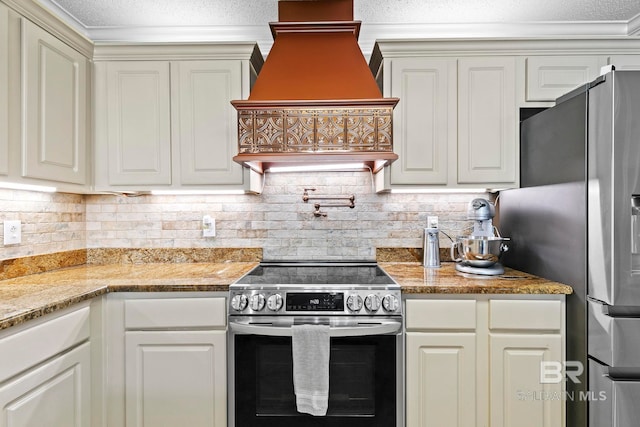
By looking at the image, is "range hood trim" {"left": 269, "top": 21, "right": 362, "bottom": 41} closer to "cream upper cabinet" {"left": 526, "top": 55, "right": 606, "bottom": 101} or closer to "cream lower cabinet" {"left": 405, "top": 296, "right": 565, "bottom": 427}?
"cream upper cabinet" {"left": 526, "top": 55, "right": 606, "bottom": 101}

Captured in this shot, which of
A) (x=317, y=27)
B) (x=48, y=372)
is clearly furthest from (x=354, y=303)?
(x=317, y=27)

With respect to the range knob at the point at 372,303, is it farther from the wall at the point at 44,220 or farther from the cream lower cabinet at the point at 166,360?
the wall at the point at 44,220

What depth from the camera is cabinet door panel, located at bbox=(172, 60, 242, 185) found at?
2.15 meters

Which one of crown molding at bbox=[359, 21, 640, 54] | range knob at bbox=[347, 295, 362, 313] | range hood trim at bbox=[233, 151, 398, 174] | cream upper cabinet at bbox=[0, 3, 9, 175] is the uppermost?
crown molding at bbox=[359, 21, 640, 54]

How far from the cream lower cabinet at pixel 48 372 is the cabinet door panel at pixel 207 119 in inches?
37.0

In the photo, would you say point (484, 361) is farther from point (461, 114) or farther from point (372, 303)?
point (461, 114)

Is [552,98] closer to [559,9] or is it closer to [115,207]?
[559,9]

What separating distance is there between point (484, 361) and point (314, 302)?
2.81 ft

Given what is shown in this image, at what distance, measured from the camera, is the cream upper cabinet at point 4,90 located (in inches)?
62.6

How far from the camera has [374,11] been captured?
2281mm

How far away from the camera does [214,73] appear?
2.15 meters

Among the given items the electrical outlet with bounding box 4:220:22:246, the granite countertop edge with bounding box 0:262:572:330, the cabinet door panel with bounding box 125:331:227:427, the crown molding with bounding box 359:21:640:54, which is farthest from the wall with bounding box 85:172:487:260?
the crown molding with bounding box 359:21:640:54

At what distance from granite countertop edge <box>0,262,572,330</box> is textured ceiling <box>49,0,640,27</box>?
1.58 meters

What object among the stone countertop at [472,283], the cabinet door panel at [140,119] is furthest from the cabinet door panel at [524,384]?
the cabinet door panel at [140,119]
